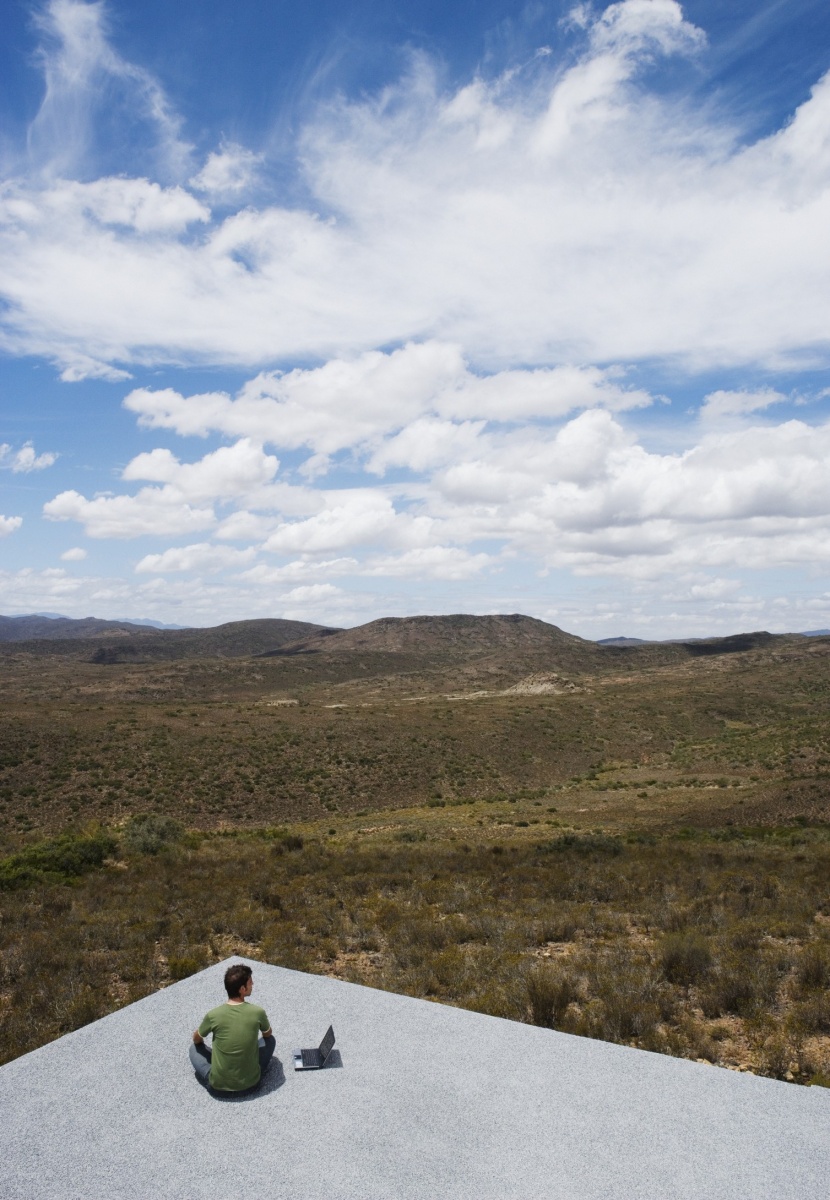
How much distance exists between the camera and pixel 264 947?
1230cm

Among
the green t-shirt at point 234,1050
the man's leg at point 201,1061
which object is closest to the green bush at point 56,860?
the man's leg at point 201,1061

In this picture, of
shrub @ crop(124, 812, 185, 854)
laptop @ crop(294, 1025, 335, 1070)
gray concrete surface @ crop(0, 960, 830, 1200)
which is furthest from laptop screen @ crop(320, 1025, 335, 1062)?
shrub @ crop(124, 812, 185, 854)

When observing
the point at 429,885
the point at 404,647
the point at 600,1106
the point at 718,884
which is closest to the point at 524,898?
the point at 429,885

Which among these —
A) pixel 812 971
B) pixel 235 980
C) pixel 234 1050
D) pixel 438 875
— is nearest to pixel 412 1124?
pixel 234 1050

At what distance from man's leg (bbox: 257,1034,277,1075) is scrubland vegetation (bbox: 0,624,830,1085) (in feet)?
11.5

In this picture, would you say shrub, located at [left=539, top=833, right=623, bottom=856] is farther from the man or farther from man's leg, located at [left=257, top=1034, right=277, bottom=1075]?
the man

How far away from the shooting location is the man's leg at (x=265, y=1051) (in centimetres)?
707

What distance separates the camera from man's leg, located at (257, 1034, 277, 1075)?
23.2 feet

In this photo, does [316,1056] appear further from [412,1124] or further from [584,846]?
[584,846]

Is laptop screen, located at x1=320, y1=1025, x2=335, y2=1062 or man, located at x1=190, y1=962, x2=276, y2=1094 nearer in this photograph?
man, located at x1=190, y1=962, x2=276, y2=1094

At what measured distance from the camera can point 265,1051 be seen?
7109 mm

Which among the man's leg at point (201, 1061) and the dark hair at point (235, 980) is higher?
the dark hair at point (235, 980)

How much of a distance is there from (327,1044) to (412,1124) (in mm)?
1521

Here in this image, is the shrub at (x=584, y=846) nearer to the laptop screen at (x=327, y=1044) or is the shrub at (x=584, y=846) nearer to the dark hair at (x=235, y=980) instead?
the laptop screen at (x=327, y=1044)
